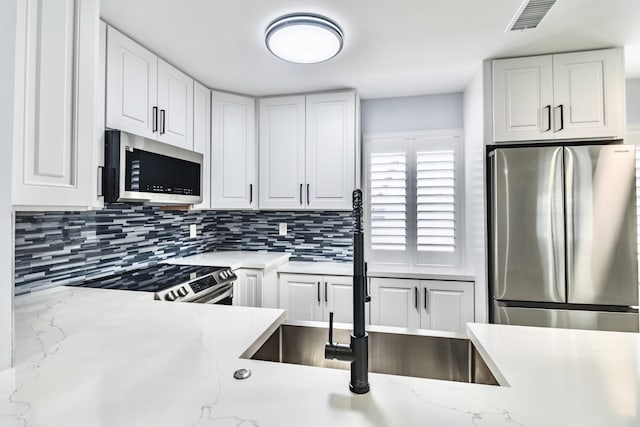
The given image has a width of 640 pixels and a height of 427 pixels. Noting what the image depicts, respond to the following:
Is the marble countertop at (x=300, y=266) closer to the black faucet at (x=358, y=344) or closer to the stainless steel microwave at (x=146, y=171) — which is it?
the stainless steel microwave at (x=146, y=171)

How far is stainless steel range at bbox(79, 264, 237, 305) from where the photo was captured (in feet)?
5.77

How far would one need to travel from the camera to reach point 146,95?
6.71 ft

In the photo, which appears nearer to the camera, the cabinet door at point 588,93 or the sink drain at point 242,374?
the sink drain at point 242,374

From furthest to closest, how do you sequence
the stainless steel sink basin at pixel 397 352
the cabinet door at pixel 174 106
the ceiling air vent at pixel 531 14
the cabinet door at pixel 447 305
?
1. the cabinet door at pixel 447 305
2. the cabinet door at pixel 174 106
3. the ceiling air vent at pixel 531 14
4. the stainless steel sink basin at pixel 397 352

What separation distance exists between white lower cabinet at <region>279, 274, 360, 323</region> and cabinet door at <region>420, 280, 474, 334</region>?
1.97 ft

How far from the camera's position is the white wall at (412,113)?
2.90 meters

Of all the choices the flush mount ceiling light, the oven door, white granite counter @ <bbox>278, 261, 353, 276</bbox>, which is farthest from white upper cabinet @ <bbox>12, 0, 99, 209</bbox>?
white granite counter @ <bbox>278, 261, 353, 276</bbox>

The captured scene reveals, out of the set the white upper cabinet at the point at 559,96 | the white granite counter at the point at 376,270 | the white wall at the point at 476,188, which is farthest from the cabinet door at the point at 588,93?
the white granite counter at the point at 376,270

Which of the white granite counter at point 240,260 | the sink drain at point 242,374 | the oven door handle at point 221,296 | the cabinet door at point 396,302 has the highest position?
the white granite counter at point 240,260

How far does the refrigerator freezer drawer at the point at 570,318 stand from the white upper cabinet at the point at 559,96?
1.13m

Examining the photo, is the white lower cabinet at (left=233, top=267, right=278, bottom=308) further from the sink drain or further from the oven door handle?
the sink drain

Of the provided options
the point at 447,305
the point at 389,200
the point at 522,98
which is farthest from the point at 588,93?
the point at 447,305

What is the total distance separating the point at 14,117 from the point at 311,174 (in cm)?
213

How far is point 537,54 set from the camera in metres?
2.17
